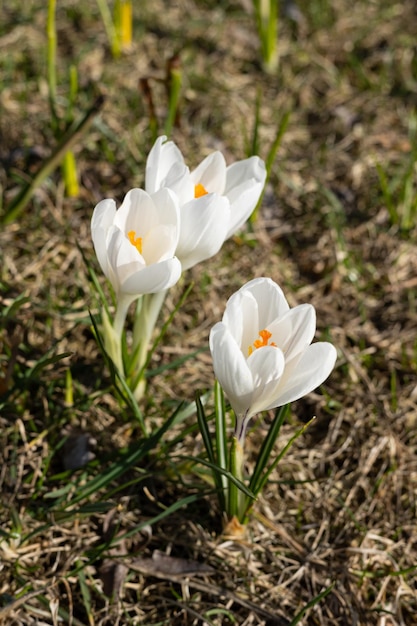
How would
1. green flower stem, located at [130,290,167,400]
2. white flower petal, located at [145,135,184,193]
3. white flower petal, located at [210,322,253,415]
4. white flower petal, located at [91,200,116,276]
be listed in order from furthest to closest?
green flower stem, located at [130,290,167,400] → white flower petal, located at [145,135,184,193] → white flower petal, located at [91,200,116,276] → white flower petal, located at [210,322,253,415]

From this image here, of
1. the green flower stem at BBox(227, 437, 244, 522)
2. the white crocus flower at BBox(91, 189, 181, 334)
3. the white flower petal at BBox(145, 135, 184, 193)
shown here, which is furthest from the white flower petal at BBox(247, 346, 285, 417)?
the white flower petal at BBox(145, 135, 184, 193)

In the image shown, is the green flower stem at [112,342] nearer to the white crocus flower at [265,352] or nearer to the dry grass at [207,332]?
the dry grass at [207,332]

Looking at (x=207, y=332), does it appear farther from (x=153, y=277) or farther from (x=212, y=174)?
(x=153, y=277)

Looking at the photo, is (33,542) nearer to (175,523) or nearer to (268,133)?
(175,523)

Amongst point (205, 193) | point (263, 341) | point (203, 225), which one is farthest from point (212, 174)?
point (263, 341)

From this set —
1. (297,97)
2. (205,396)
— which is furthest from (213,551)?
(297,97)

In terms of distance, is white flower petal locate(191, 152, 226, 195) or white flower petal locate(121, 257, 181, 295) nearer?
white flower petal locate(121, 257, 181, 295)

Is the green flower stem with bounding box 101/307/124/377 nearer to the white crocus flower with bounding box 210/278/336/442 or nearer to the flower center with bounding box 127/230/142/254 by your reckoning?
the flower center with bounding box 127/230/142/254
